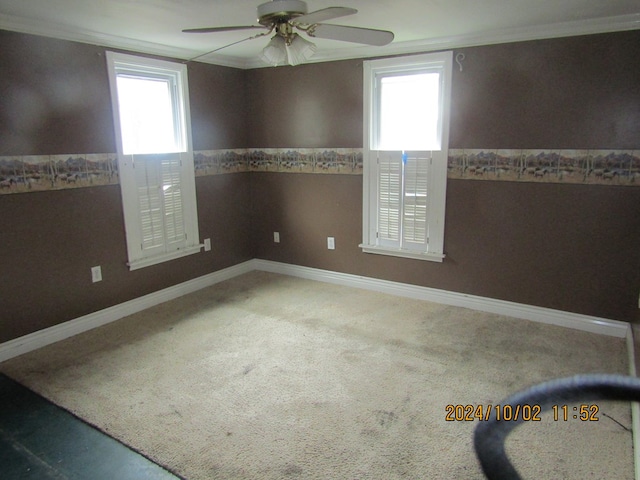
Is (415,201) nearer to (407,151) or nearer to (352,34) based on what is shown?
(407,151)

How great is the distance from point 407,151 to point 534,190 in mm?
1066

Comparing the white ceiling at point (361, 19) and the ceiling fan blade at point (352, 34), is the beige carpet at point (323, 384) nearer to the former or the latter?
the ceiling fan blade at point (352, 34)

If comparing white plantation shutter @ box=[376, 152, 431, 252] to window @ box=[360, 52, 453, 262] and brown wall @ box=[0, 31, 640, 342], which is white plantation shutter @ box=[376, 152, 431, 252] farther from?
brown wall @ box=[0, 31, 640, 342]

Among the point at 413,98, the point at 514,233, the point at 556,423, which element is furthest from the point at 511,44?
the point at 556,423

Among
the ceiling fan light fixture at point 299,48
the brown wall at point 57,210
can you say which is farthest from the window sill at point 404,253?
the ceiling fan light fixture at point 299,48

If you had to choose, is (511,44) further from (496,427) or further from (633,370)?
(496,427)

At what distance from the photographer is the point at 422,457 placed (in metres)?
2.05

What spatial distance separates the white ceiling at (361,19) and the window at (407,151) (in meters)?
0.25

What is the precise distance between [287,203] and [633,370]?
3.26 meters

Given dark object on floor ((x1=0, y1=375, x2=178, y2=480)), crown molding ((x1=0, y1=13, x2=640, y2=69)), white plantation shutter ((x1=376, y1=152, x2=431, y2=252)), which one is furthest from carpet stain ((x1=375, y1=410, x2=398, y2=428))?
crown molding ((x1=0, y1=13, x2=640, y2=69))

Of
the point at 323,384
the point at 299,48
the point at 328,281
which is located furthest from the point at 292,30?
the point at 328,281

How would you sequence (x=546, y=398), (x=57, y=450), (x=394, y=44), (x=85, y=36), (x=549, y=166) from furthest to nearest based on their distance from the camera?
1. (x=394, y=44)
2. (x=549, y=166)
3. (x=85, y=36)
4. (x=57, y=450)
5. (x=546, y=398)

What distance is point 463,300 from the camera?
3.84 metres

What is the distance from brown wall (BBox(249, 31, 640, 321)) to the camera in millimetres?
3053
